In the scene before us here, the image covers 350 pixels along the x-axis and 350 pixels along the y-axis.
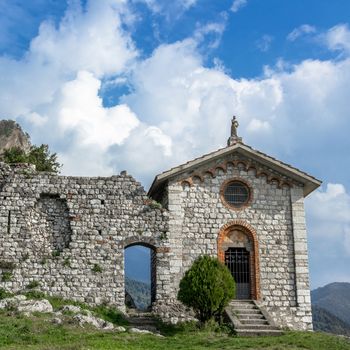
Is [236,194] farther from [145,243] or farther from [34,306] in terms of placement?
[34,306]

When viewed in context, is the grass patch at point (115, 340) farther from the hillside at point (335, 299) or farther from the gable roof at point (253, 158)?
the hillside at point (335, 299)

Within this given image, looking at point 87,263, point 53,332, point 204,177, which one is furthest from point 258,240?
point 53,332

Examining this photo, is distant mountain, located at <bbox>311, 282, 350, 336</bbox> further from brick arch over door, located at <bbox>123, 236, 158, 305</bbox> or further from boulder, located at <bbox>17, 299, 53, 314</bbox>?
boulder, located at <bbox>17, 299, 53, 314</bbox>

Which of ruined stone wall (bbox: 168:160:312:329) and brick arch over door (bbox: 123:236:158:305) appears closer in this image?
brick arch over door (bbox: 123:236:158:305)

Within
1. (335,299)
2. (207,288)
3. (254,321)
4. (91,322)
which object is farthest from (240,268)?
(335,299)

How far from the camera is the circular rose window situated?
1045 inches

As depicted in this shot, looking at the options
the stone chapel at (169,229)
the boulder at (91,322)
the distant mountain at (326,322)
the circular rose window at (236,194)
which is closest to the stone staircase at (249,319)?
the stone chapel at (169,229)

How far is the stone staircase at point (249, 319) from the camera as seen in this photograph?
2155 cm

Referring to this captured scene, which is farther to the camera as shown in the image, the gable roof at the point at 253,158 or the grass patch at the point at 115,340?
the gable roof at the point at 253,158

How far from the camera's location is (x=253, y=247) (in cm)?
2614

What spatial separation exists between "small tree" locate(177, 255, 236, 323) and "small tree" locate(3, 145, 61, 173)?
13.2 meters

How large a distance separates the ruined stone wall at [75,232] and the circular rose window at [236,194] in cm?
300

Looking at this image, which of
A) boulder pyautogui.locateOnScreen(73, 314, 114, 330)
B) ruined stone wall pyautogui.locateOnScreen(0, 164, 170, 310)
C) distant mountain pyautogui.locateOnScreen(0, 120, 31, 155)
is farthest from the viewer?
distant mountain pyautogui.locateOnScreen(0, 120, 31, 155)

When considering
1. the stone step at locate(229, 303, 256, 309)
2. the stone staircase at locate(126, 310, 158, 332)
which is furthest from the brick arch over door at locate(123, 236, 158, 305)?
the stone step at locate(229, 303, 256, 309)
